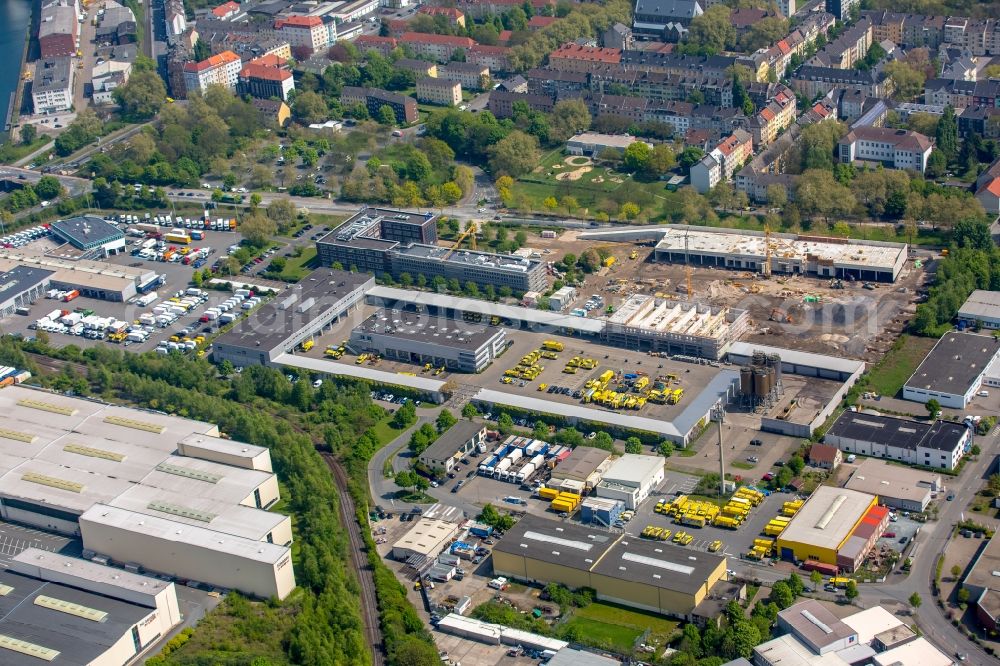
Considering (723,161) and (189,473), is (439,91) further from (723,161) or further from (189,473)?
(189,473)

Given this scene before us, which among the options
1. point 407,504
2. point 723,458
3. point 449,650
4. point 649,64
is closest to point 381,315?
point 407,504

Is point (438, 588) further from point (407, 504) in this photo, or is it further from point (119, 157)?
point (119, 157)

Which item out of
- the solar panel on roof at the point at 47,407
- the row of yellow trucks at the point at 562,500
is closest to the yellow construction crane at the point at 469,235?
the solar panel on roof at the point at 47,407

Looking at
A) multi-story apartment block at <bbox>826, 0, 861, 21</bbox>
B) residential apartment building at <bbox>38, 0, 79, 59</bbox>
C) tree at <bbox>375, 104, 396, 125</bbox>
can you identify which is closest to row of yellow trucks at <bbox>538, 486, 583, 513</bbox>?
tree at <bbox>375, 104, 396, 125</bbox>

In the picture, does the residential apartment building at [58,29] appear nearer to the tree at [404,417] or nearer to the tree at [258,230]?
the tree at [258,230]

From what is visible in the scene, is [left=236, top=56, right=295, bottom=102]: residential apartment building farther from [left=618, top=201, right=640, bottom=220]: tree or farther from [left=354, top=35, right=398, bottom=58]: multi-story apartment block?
[left=618, top=201, right=640, bottom=220]: tree

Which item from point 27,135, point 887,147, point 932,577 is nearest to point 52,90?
point 27,135

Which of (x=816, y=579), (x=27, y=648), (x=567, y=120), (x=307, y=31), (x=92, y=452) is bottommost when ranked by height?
(x=816, y=579)
